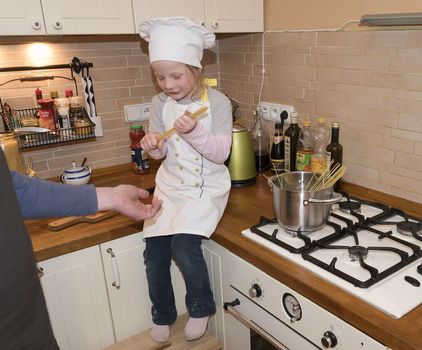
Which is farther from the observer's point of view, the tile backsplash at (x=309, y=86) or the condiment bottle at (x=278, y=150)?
the condiment bottle at (x=278, y=150)

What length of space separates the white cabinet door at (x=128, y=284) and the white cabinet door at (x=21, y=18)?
73 cm

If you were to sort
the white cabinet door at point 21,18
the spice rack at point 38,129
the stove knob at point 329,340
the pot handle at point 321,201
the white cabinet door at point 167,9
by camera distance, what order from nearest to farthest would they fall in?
the stove knob at point 329,340, the pot handle at point 321,201, the white cabinet door at point 21,18, the white cabinet door at point 167,9, the spice rack at point 38,129

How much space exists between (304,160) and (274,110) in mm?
334

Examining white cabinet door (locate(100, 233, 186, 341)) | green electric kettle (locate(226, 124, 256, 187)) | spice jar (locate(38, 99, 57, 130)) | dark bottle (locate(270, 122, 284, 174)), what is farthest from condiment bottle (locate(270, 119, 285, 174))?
spice jar (locate(38, 99, 57, 130))

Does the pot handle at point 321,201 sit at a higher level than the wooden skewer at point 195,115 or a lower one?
lower

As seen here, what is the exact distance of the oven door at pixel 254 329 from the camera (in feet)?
3.80

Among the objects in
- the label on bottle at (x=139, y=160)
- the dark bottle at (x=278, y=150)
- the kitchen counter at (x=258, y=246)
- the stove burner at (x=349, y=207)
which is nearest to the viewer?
the kitchen counter at (x=258, y=246)

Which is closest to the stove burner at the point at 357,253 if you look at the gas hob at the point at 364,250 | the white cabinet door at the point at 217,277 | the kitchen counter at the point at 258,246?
the gas hob at the point at 364,250

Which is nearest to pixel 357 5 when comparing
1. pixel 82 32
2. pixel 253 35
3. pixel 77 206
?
pixel 253 35

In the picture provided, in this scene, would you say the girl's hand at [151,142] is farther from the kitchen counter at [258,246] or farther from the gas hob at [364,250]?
the gas hob at [364,250]

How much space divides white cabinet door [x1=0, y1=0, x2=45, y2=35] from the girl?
1.07 feet

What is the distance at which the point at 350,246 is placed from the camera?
1.16m

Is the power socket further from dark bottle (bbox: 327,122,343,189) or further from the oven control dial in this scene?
the oven control dial

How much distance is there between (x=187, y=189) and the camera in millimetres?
1436
